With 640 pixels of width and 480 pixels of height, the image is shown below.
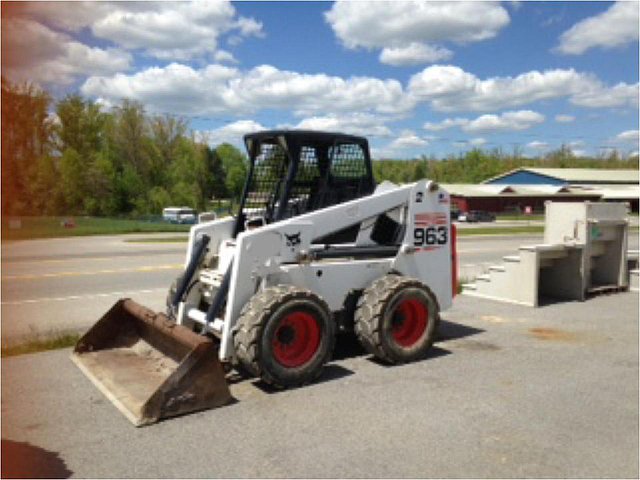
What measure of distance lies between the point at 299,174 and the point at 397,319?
79.1 inches

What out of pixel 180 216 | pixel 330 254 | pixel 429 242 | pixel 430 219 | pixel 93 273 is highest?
pixel 430 219

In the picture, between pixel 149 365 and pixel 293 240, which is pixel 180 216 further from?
pixel 293 240

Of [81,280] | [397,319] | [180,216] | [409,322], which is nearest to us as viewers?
[397,319]

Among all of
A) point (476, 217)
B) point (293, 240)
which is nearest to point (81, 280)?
point (293, 240)

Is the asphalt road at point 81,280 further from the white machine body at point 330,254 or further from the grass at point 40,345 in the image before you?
the white machine body at point 330,254

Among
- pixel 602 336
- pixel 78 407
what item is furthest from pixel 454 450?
pixel 602 336

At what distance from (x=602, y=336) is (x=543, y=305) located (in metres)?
2.18

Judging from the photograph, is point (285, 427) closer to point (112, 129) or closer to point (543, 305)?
point (543, 305)

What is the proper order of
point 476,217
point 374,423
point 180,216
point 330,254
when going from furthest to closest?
point 476,217, point 180,216, point 330,254, point 374,423

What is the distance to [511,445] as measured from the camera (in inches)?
183

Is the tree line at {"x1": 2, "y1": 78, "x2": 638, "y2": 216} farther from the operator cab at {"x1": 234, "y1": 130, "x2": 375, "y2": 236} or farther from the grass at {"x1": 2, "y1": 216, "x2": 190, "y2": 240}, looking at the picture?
the operator cab at {"x1": 234, "y1": 130, "x2": 375, "y2": 236}

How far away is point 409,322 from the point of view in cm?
705

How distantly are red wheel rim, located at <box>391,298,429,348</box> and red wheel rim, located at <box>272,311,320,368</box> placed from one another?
1.16m

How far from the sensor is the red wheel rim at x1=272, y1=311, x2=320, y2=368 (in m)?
5.94
